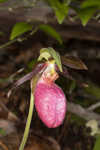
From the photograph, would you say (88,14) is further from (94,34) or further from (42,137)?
(42,137)

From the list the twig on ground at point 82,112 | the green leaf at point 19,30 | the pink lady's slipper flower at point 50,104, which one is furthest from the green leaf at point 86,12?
the twig on ground at point 82,112

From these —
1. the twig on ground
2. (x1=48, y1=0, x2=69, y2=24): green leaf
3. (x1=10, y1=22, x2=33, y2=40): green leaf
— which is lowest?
the twig on ground

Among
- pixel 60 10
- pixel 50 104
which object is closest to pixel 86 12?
pixel 60 10

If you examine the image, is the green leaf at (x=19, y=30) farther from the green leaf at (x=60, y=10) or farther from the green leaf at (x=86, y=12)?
the green leaf at (x=86, y=12)

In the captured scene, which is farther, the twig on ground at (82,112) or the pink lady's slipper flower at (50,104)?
the twig on ground at (82,112)

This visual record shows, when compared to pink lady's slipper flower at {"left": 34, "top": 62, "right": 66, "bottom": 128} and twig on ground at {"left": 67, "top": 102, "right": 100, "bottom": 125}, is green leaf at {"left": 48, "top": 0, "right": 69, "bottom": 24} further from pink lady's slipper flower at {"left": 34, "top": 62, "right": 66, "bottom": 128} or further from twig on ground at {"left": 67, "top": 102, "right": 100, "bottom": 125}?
twig on ground at {"left": 67, "top": 102, "right": 100, "bottom": 125}

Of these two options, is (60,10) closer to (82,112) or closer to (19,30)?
(19,30)

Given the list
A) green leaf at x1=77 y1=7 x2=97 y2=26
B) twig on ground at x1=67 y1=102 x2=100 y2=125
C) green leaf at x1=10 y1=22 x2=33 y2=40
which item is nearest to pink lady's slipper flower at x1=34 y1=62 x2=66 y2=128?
green leaf at x1=10 y1=22 x2=33 y2=40

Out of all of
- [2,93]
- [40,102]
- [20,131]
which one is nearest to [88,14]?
[40,102]

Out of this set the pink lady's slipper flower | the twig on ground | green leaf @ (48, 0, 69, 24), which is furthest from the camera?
the twig on ground
